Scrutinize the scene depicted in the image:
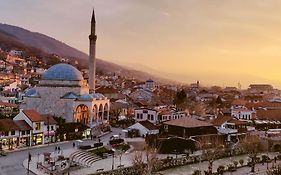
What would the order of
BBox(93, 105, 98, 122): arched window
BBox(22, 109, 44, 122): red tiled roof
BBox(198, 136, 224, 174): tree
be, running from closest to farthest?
1. BBox(198, 136, 224, 174): tree
2. BBox(22, 109, 44, 122): red tiled roof
3. BBox(93, 105, 98, 122): arched window

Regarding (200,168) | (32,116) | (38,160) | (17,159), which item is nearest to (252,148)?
(200,168)

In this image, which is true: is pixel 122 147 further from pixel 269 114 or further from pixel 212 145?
pixel 269 114

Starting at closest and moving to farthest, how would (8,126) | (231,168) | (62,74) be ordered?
(231,168) → (8,126) → (62,74)

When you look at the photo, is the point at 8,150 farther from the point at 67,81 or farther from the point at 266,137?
the point at 266,137

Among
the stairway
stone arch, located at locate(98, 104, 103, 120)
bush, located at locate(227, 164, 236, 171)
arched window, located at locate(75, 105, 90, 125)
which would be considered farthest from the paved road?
bush, located at locate(227, 164, 236, 171)

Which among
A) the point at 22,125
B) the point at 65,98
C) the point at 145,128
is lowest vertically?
the point at 145,128

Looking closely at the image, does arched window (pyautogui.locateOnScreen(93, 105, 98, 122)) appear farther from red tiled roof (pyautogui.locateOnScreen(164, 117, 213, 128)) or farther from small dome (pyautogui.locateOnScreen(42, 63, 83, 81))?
red tiled roof (pyautogui.locateOnScreen(164, 117, 213, 128))

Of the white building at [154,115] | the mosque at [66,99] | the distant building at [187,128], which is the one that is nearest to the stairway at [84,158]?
the distant building at [187,128]

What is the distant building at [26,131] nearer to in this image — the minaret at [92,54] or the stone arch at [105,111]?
the stone arch at [105,111]
